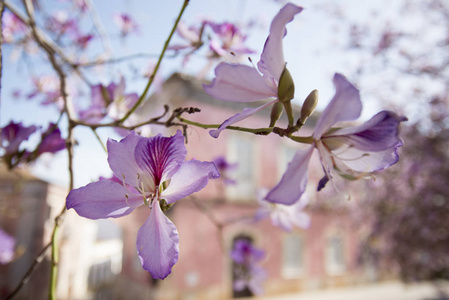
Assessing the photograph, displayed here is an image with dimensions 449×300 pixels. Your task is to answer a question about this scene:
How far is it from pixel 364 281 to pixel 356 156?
1266 centimetres

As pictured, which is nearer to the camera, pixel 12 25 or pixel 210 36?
pixel 210 36

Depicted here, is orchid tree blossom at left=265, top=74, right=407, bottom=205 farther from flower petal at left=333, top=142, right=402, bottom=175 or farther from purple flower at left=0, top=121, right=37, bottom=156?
purple flower at left=0, top=121, right=37, bottom=156

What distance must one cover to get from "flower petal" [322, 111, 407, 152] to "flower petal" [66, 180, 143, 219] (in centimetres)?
36

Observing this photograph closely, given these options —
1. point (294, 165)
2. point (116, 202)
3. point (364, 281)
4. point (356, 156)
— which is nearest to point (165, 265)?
point (116, 202)

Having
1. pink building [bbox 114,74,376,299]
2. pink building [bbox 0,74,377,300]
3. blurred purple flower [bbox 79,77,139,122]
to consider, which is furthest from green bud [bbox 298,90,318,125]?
pink building [bbox 114,74,376,299]

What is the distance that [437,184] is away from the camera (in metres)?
4.54

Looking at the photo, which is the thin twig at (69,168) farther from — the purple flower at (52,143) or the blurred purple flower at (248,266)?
the blurred purple flower at (248,266)

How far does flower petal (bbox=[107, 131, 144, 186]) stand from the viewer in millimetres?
521

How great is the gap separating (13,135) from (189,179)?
0.69 m

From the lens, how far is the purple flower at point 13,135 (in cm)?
90

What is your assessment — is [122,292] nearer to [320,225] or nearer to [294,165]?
[320,225]

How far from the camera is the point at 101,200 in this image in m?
0.52

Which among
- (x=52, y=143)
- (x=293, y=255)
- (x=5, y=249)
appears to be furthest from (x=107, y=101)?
(x=293, y=255)

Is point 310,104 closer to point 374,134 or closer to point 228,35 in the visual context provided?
point 374,134
